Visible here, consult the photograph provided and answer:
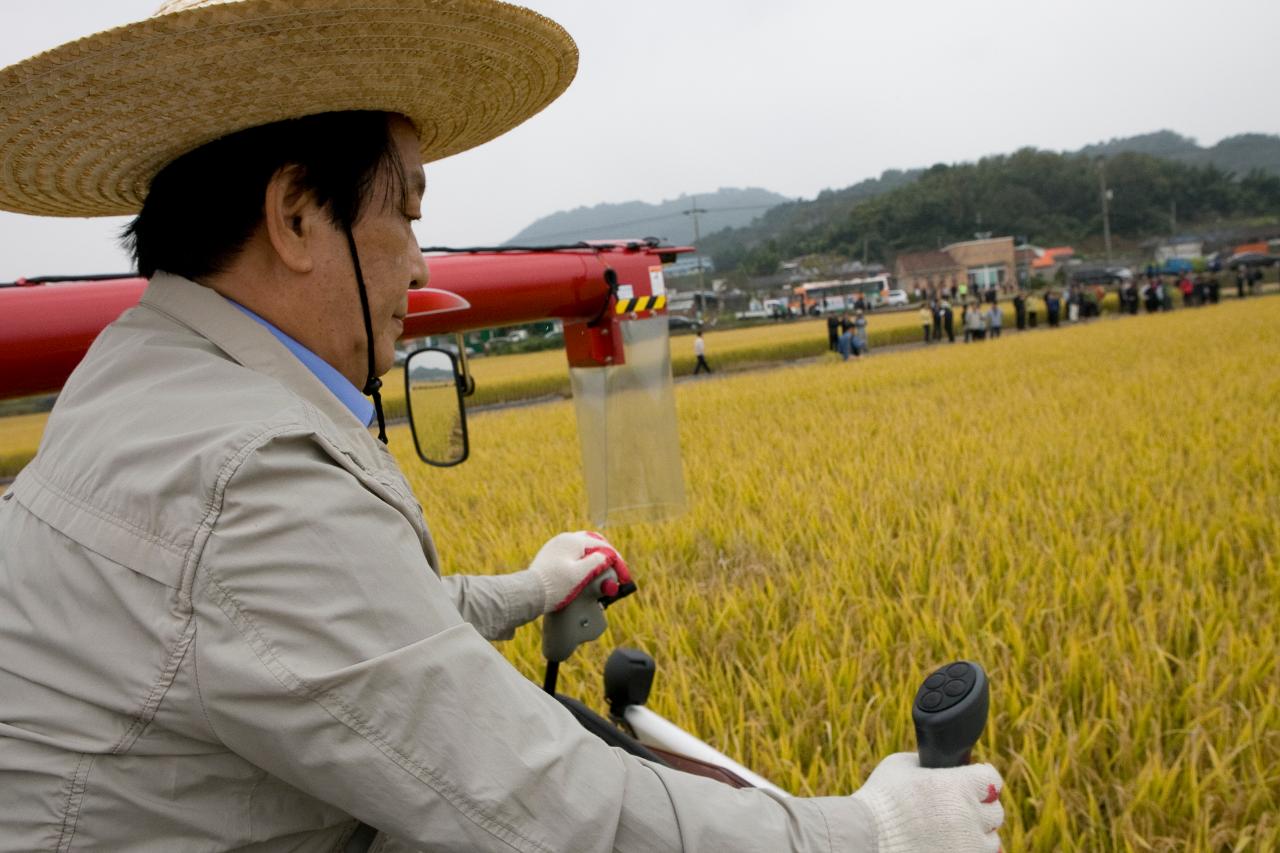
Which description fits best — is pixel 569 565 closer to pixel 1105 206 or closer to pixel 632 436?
pixel 632 436

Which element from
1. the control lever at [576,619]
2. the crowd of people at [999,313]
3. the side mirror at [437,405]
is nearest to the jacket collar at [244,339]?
the control lever at [576,619]

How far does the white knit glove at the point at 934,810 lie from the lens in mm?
918

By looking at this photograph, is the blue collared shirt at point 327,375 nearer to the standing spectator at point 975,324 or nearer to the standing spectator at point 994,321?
the standing spectator at point 975,324

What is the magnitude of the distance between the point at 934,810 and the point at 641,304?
176 cm

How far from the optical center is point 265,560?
734 mm

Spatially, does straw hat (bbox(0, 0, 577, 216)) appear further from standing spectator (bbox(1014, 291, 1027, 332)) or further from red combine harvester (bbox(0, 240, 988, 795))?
standing spectator (bbox(1014, 291, 1027, 332))

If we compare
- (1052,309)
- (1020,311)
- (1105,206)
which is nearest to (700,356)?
(1020,311)

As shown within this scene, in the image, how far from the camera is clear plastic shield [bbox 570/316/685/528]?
261 cm

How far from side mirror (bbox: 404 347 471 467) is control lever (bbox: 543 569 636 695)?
752mm

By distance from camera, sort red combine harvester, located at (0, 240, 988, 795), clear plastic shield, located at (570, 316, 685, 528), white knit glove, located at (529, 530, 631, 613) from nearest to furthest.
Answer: red combine harvester, located at (0, 240, 988, 795), white knit glove, located at (529, 530, 631, 613), clear plastic shield, located at (570, 316, 685, 528)

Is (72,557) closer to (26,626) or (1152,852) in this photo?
(26,626)

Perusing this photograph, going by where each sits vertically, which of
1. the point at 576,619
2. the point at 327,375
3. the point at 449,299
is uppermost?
the point at 449,299

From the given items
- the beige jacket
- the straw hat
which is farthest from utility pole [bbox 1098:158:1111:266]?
the beige jacket

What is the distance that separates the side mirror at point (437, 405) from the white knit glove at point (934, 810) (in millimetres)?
1546
